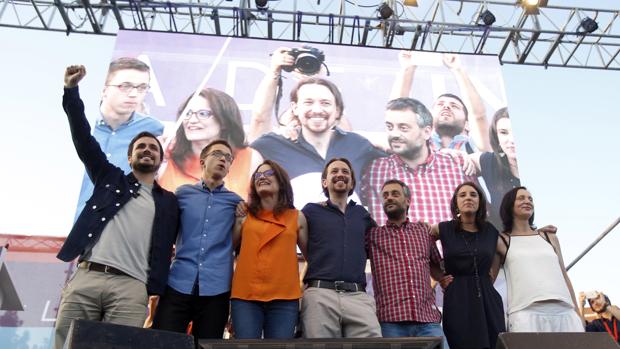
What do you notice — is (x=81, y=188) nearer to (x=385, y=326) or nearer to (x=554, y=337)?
(x=385, y=326)

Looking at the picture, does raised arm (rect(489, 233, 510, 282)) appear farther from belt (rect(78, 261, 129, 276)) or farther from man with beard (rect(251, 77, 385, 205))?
man with beard (rect(251, 77, 385, 205))

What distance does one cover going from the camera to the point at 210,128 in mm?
5793

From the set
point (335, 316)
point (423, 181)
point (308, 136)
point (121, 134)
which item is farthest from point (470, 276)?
point (121, 134)

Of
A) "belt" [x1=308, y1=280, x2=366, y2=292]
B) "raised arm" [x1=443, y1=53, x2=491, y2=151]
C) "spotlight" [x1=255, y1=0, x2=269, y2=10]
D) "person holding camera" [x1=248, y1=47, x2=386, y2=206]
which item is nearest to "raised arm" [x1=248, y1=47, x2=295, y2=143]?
"person holding camera" [x1=248, y1=47, x2=386, y2=206]

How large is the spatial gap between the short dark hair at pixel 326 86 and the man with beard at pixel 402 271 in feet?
11.4

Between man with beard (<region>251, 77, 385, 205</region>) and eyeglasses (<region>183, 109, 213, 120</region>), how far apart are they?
0.59 m

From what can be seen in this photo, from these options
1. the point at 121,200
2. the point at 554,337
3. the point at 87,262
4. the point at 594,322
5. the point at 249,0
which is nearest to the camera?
the point at 554,337

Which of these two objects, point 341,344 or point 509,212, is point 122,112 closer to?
point 509,212

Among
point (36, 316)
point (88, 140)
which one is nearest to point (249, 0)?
point (36, 316)

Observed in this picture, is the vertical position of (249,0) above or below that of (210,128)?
above

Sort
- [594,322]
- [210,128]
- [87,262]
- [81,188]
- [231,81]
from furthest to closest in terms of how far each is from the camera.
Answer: [231,81] → [210,128] → [81,188] → [594,322] → [87,262]

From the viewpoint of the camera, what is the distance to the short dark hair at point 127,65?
605 cm

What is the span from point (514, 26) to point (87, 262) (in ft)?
22.2

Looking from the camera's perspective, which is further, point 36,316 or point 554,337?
point 36,316
